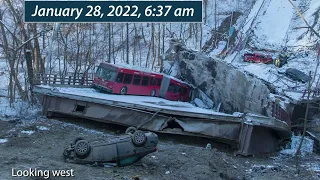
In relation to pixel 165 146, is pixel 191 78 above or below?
above

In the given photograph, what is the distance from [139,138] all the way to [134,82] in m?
9.39

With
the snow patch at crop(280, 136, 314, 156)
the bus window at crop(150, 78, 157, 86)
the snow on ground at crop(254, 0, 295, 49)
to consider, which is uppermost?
the snow on ground at crop(254, 0, 295, 49)

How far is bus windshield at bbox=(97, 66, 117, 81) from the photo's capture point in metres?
18.9

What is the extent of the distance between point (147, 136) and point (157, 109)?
5.05m

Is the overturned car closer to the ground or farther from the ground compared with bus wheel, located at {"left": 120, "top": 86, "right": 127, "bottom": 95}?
closer to the ground

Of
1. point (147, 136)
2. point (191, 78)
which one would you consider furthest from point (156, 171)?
point (191, 78)

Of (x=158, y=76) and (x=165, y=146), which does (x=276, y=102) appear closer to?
(x=165, y=146)

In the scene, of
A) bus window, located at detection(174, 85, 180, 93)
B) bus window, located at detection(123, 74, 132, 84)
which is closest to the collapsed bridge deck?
bus window, located at detection(123, 74, 132, 84)

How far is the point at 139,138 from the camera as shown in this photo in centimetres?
1034

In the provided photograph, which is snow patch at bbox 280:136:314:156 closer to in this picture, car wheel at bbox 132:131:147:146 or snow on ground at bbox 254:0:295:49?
car wheel at bbox 132:131:147:146

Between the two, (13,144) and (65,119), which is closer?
(13,144)

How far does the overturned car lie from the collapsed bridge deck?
198 inches

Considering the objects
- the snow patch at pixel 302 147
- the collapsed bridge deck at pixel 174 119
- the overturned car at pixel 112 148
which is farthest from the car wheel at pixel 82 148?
the snow patch at pixel 302 147

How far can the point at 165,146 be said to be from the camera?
14258 millimetres
